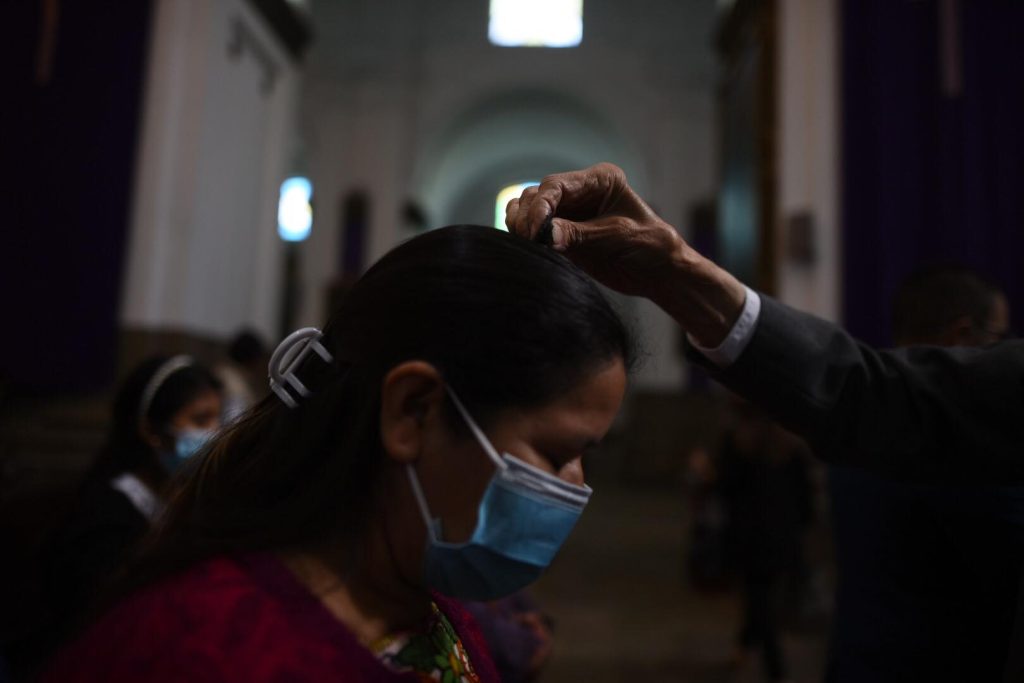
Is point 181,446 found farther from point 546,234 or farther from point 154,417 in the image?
point 546,234

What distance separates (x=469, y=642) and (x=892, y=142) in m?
5.97

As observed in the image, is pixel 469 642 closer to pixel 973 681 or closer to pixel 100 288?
pixel 973 681

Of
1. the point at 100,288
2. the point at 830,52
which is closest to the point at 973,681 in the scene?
the point at 830,52

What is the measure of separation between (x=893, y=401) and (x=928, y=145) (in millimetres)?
5477

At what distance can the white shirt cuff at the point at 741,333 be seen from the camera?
4.06ft

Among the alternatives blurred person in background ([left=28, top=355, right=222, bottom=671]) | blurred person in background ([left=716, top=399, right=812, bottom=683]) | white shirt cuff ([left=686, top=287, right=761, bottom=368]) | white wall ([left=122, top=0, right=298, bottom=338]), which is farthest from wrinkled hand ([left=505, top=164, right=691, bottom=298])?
white wall ([left=122, top=0, right=298, bottom=338])

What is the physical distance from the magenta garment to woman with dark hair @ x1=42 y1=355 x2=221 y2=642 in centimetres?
122

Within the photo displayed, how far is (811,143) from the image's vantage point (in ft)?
21.3

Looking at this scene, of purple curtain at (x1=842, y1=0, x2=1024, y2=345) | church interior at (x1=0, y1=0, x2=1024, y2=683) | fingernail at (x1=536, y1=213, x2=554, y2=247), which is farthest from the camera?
purple curtain at (x1=842, y1=0, x2=1024, y2=345)

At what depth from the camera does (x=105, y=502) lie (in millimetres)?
2258

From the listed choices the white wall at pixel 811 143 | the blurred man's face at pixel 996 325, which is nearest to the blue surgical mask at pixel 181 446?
the blurred man's face at pixel 996 325

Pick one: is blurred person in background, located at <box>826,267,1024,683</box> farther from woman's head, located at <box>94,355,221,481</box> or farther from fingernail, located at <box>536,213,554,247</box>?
woman's head, located at <box>94,355,221,481</box>

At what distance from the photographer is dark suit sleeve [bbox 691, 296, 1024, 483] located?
1.20m

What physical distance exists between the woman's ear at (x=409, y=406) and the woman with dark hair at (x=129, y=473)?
127 cm
